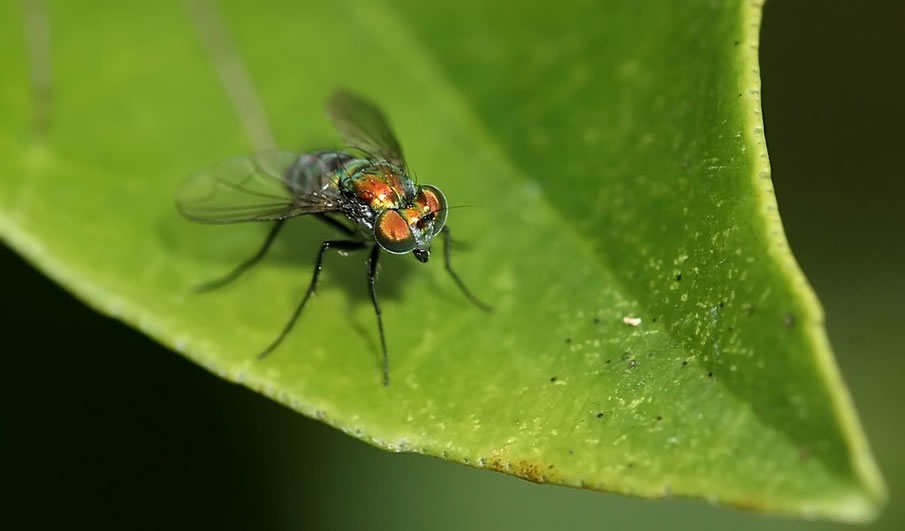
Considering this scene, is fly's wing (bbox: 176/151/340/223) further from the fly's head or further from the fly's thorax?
the fly's head

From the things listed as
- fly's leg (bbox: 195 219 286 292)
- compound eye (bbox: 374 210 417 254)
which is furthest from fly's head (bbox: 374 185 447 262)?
fly's leg (bbox: 195 219 286 292)

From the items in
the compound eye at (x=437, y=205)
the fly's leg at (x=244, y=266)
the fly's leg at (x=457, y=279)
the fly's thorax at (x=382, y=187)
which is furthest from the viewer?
the fly's thorax at (x=382, y=187)

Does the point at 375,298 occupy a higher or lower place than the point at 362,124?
lower

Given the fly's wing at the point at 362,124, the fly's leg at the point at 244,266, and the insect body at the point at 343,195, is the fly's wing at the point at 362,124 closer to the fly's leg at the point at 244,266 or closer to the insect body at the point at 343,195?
the insect body at the point at 343,195

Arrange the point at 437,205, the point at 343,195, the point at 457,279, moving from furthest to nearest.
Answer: the point at 343,195 < the point at 437,205 < the point at 457,279

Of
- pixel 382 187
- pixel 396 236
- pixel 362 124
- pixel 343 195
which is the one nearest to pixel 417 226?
pixel 396 236

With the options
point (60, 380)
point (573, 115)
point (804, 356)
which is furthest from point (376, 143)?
point (804, 356)

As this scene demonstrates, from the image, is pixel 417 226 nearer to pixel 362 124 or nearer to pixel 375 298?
pixel 375 298

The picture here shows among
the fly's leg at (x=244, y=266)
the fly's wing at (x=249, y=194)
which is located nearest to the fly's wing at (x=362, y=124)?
the fly's wing at (x=249, y=194)
